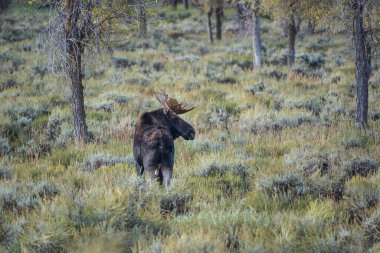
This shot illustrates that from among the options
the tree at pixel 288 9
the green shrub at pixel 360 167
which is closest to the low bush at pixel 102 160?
the green shrub at pixel 360 167

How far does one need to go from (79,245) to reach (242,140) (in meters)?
6.42

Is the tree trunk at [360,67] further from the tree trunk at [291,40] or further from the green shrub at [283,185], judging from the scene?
the tree trunk at [291,40]

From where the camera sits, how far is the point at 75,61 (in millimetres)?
10211

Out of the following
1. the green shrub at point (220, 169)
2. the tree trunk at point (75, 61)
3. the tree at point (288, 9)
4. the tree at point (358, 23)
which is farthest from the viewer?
the tree at point (288, 9)

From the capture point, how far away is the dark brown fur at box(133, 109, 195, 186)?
21.9 ft

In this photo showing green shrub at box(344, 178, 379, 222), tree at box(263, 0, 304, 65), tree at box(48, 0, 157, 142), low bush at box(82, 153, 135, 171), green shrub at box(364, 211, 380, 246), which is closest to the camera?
green shrub at box(364, 211, 380, 246)

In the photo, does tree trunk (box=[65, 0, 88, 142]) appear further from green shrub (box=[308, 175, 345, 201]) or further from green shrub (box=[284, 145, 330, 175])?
green shrub (box=[308, 175, 345, 201])

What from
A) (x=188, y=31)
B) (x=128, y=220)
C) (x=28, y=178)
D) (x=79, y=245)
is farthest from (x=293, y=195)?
(x=188, y=31)

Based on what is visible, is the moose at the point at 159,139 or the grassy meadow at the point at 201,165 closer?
the grassy meadow at the point at 201,165

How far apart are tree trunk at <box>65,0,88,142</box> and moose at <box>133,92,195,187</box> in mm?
3002

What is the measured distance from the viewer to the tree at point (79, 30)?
31.5ft

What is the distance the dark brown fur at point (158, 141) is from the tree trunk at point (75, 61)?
9.90 feet

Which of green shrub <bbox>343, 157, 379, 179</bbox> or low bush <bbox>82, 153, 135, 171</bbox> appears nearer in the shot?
green shrub <bbox>343, 157, 379, 179</bbox>

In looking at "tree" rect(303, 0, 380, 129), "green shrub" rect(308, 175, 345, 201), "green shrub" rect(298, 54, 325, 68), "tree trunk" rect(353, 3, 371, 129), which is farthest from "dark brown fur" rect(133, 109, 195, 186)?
"green shrub" rect(298, 54, 325, 68)
